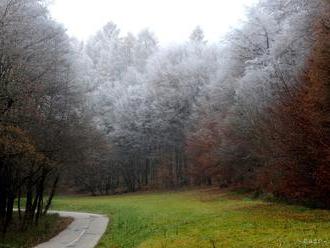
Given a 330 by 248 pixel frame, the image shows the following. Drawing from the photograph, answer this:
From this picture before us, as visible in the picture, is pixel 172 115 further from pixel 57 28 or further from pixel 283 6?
pixel 57 28

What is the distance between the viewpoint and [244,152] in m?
38.8

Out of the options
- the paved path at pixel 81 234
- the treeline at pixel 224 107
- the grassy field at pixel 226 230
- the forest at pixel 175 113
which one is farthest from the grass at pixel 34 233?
the treeline at pixel 224 107

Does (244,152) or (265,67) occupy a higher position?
(265,67)

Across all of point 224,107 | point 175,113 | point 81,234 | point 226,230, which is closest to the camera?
point 226,230

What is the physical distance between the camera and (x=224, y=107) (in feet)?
148

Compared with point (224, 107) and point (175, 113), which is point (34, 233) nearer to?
point (224, 107)

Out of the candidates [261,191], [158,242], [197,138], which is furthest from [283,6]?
[158,242]

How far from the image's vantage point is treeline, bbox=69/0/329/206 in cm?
2169

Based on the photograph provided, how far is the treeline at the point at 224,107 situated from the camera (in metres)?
21.7

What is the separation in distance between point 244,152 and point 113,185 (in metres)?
33.9

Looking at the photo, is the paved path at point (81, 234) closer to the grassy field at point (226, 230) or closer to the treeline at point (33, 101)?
the grassy field at point (226, 230)

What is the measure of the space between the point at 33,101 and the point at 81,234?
7.62m

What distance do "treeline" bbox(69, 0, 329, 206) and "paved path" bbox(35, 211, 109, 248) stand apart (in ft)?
11.6

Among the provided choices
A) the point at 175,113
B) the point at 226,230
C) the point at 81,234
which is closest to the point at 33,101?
the point at 81,234
